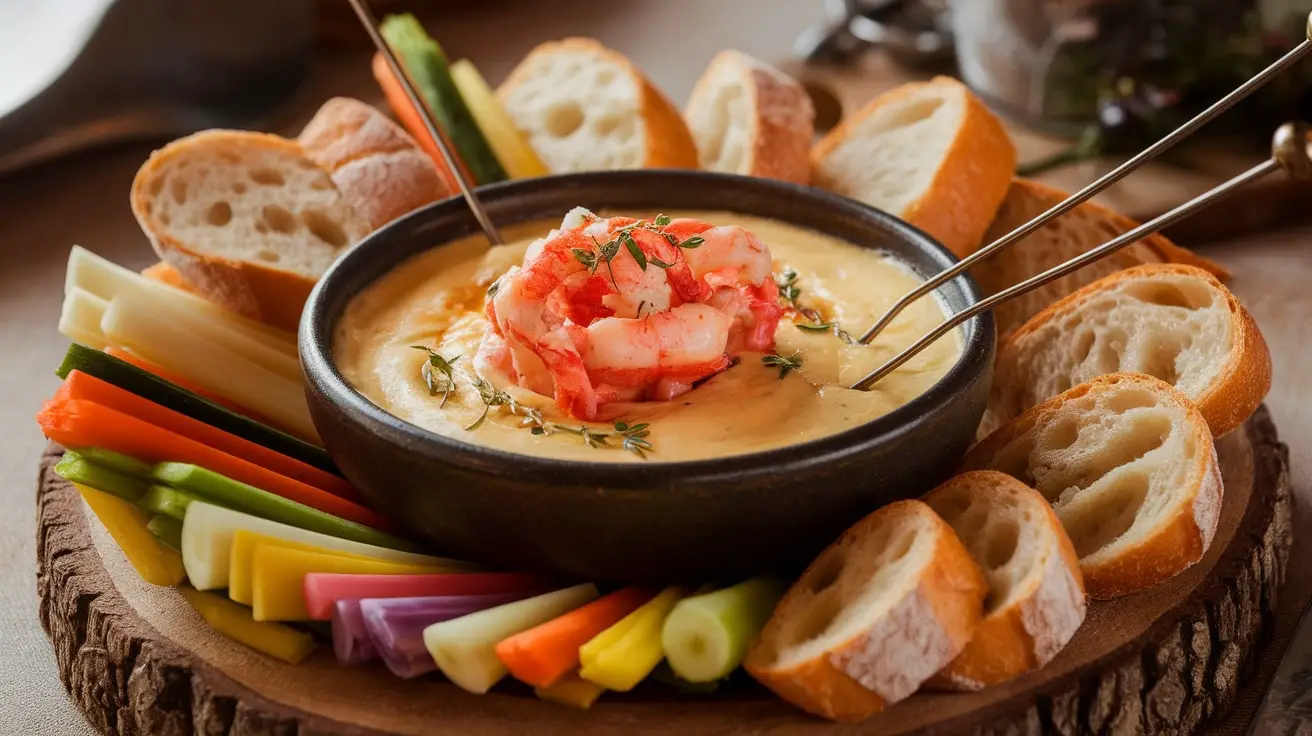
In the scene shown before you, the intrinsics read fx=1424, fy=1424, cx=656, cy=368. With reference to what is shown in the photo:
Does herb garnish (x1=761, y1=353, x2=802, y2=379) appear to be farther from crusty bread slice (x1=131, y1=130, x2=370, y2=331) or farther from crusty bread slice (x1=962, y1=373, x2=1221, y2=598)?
crusty bread slice (x1=131, y1=130, x2=370, y2=331)

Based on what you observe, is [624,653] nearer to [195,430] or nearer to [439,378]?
[439,378]

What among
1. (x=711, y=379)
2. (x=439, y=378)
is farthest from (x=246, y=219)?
(x=711, y=379)

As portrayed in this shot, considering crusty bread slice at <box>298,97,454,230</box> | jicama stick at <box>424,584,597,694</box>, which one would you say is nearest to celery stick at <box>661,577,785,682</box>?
jicama stick at <box>424,584,597,694</box>

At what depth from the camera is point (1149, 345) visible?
330 cm

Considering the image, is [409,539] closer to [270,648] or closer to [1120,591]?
[270,648]

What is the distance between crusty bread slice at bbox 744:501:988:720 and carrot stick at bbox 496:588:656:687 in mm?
292

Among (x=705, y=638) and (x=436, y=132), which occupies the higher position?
(x=436, y=132)

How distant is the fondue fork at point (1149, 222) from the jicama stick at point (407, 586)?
32.1 inches

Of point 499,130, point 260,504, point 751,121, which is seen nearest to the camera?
point 260,504

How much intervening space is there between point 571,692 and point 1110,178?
1418mm

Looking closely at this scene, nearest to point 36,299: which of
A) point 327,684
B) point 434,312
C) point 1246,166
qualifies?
point 434,312

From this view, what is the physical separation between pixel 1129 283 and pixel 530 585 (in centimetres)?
162

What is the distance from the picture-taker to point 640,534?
2623mm

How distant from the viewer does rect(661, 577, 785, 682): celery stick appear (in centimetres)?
253
